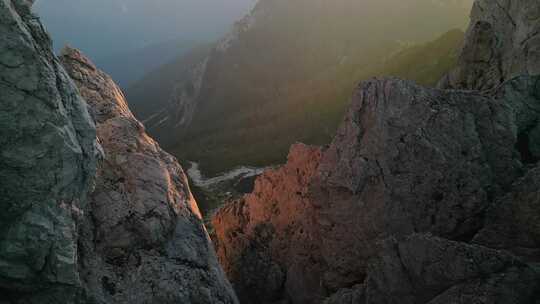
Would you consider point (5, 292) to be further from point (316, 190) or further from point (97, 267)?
point (316, 190)

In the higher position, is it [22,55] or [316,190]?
[22,55]

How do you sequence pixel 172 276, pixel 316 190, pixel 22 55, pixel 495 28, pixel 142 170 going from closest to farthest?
pixel 22 55 → pixel 172 276 → pixel 142 170 → pixel 316 190 → pixel 495 28

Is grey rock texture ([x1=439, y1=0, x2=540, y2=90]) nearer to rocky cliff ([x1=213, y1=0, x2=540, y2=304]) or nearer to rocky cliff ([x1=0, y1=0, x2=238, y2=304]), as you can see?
rocky cliff ([x1=213, y1=0, x2=540, y2=304])

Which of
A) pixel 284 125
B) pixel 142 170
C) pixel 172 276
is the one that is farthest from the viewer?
pixel 284 125

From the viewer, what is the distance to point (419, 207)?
933 inches

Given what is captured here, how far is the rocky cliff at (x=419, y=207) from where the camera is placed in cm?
1733

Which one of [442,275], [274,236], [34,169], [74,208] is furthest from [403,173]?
[34,169]

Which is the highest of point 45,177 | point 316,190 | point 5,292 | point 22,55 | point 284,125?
point 22,55

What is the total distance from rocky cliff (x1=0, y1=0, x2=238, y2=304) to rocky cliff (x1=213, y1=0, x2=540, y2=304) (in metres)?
7.75

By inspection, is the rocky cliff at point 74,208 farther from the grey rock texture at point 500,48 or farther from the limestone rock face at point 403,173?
the grey rock texture at point 500,48

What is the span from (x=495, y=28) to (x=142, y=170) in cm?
5660

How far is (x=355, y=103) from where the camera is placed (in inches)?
1097

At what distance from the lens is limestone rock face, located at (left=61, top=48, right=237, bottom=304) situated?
18.0 meters

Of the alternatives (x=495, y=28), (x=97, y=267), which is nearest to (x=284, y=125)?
(x=495, y=28)
